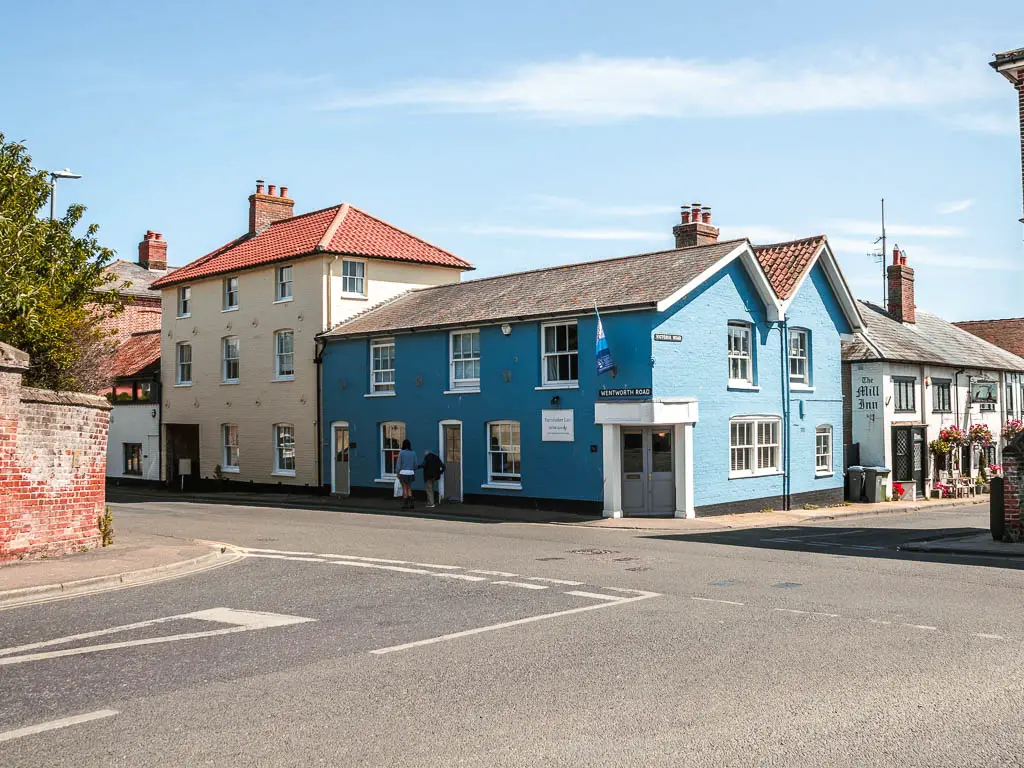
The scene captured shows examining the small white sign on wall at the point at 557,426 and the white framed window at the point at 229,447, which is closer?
the small white sign on wall at the point at 557,426

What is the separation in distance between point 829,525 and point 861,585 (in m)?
11.6

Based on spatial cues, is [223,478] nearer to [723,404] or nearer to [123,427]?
[123,427]

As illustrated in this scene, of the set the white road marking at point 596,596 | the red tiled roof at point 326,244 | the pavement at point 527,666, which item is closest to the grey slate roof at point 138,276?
the red tiled roof at point 326,244

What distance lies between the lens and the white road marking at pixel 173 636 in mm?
8867

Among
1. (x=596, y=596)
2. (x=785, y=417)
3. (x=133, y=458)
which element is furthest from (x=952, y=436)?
(x=133, y=458)

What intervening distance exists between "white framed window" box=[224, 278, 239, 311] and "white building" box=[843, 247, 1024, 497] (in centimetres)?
2249

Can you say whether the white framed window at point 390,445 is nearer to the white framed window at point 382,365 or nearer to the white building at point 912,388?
the white framed window at point 382,365

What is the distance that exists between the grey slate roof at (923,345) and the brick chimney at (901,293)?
341 millimetres

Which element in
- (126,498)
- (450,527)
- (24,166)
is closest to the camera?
(24,166)

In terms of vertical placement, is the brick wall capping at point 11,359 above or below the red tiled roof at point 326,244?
below

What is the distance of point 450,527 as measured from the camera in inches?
862

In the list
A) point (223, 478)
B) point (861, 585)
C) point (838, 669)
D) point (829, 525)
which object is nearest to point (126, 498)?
point (223, 478)

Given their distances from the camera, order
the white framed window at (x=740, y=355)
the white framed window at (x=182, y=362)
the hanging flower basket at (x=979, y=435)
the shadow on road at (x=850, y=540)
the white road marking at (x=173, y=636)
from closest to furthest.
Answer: the white road marking at (x=173, y=636) → the shadow on road at (x=850, y=540) → the white framed window at (x=740, y=355) → the hanging flower basket at (x=979, y=435) → the white framed window at (x=182, y=362)

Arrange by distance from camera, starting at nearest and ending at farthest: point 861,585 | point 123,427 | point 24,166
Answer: point 861,585, point 24,166, point 123,427
